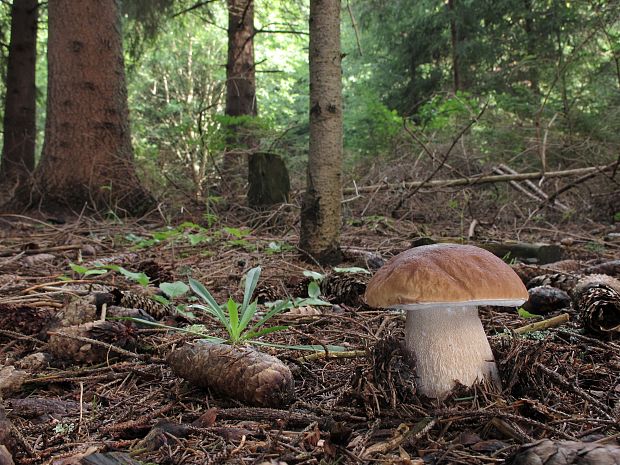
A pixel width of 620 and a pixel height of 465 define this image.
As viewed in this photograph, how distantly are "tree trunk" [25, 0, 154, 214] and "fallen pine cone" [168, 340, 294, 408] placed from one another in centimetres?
431

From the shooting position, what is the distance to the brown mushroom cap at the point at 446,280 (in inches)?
53.2

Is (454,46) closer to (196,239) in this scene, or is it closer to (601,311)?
(196,239)

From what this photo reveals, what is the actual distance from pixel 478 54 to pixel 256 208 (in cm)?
801

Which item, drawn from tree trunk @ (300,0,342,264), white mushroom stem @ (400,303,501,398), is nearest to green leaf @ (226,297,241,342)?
white mushroom stem @ (400,303,501,398)

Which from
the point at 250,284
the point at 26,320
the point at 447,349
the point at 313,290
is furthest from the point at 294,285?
the point at 447,349

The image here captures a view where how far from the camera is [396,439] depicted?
1222 mm

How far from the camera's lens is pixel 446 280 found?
1362mm

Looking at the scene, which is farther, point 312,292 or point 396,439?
point 312,292

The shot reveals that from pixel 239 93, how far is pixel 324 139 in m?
5.28

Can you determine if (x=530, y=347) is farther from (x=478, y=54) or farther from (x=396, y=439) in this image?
(x=478, y=54)

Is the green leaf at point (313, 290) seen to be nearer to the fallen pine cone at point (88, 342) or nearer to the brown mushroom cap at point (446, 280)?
the fallen pine cone at point (88, 342)

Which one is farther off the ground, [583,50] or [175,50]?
[175,50]

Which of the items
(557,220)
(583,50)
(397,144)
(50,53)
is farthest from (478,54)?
(50,53)

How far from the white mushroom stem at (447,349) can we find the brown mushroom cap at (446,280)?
0.30 ft
